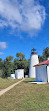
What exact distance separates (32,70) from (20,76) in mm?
5103

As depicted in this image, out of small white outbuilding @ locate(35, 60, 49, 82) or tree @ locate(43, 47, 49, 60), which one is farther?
tree @ locate(43, 47, 49, 60)

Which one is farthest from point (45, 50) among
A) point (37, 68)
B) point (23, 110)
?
point (23, 110)

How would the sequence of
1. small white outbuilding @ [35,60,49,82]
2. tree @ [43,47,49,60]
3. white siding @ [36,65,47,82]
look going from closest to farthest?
1. small white outbuilding @ [35,60,49,82]
2. white siding @ [36,65,47,82]
3. tree @ [43,47,49,60]

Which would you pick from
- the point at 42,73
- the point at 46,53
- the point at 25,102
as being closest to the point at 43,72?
the point at 42,73

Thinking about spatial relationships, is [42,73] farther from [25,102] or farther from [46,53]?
[46,53]

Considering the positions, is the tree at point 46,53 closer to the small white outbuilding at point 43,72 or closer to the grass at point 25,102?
the small white outbuilding at point 43,72

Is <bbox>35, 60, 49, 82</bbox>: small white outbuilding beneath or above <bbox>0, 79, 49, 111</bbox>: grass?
above

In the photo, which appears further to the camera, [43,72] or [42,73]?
[42,73]

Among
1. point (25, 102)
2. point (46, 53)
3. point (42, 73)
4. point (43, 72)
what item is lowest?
point (25, 102)

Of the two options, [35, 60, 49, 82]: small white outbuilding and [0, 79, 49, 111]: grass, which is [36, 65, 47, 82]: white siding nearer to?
[35, 60, 49, 82]: small white outbuilding

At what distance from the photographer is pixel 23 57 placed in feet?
177

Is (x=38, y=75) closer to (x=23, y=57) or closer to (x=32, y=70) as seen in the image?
(x=32, y=70)

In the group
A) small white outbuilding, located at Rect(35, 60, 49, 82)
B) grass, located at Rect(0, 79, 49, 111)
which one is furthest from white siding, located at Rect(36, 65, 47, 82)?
grass, located at Rect(0, 79, 49, 111)

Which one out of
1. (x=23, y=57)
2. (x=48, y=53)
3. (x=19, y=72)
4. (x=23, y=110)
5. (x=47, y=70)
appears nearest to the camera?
(x=23, y=110)
